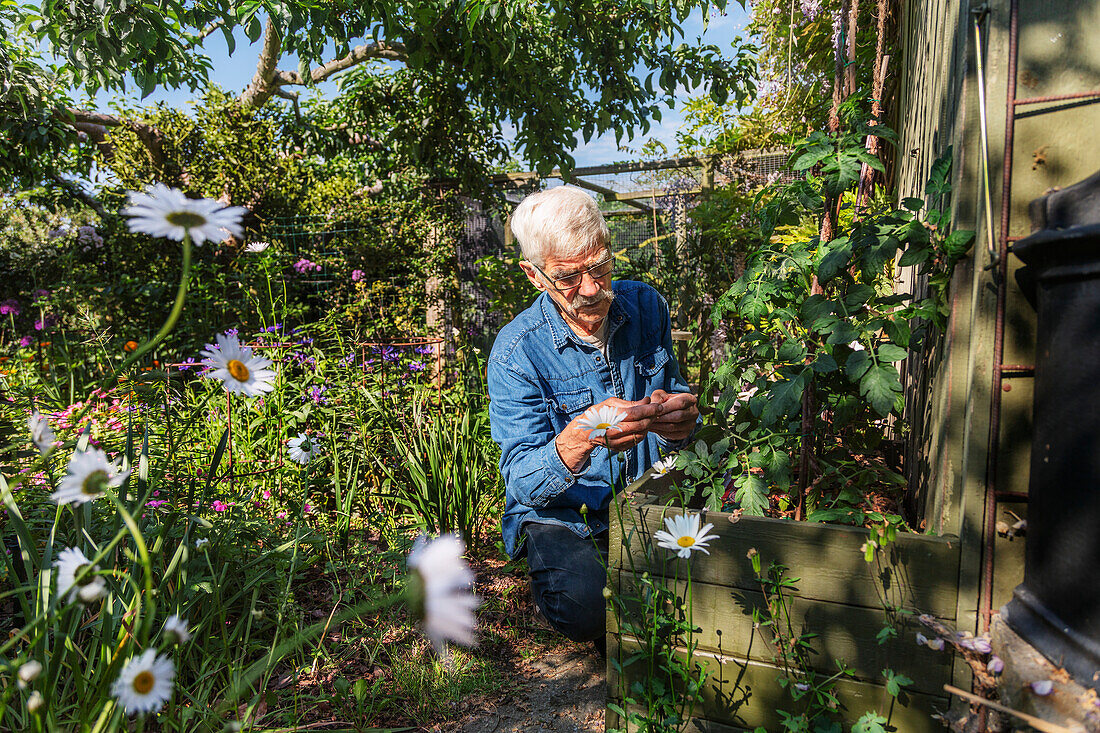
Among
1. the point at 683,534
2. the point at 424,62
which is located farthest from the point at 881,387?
the point at 424,62

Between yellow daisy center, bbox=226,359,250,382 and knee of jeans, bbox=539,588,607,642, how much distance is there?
1177 mm

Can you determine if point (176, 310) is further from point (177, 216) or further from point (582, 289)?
point (582, 289)

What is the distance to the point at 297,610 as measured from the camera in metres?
1.82

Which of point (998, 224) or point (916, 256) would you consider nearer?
point (998, 224)

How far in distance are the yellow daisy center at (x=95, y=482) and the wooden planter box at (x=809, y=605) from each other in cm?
84

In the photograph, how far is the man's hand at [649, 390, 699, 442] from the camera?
1684 millimetres

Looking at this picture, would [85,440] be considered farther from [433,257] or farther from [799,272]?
[433,257]

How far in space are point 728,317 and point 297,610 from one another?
3440mm

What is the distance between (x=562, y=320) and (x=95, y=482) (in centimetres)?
146

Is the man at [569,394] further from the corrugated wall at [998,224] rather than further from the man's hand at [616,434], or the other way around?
the corrugated wall at [998,224]

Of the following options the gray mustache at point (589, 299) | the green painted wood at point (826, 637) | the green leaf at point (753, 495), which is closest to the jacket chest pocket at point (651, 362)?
the gray mustache at point (589, 299)

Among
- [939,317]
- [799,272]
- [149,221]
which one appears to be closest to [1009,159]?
[939,317]

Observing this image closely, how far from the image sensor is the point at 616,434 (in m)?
1.48

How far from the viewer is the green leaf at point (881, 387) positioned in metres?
1.14
